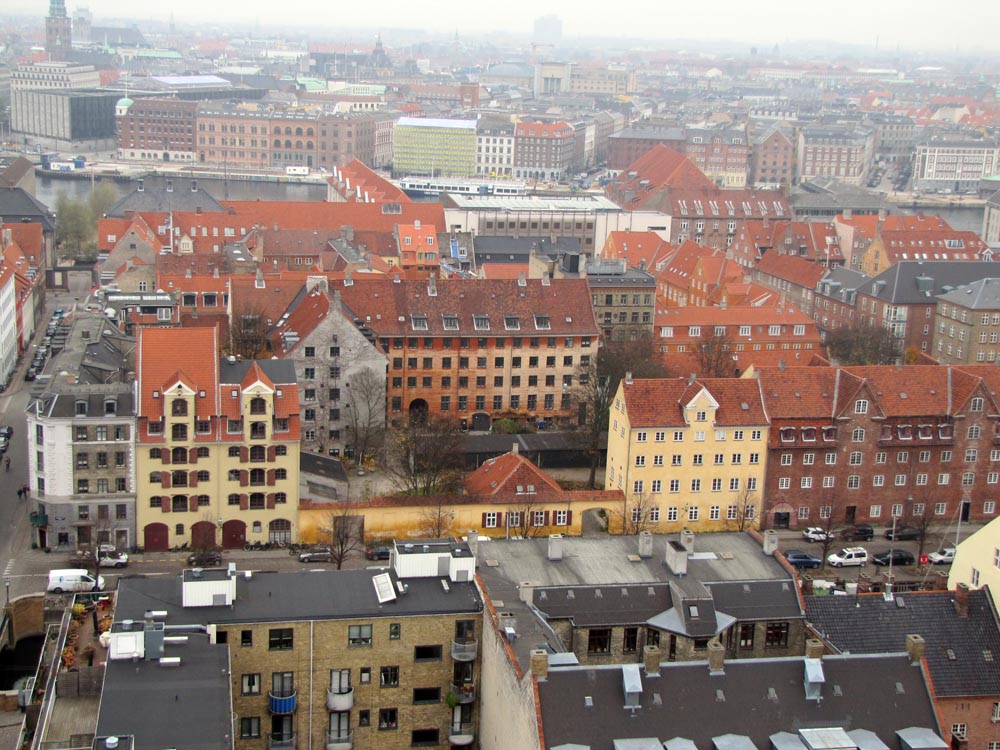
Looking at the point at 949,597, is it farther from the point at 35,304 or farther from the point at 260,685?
the point at 35,304

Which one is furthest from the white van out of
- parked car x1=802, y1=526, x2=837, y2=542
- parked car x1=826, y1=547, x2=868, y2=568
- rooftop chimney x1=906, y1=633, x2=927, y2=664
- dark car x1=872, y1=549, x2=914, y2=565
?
dark car x1=872, y1=549, x2=914, y2=565

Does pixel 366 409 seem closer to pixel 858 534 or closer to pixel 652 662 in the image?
pixel 858 534

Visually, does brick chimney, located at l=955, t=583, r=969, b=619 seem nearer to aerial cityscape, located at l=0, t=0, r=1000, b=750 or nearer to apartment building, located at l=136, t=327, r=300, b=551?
aerial cityscape, located at l=0, t=0, r=1000, b=750

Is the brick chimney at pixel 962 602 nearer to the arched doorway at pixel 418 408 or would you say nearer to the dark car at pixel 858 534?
the dark car at pixel 858 534

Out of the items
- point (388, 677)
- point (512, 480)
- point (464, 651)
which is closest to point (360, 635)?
point (388, 677)

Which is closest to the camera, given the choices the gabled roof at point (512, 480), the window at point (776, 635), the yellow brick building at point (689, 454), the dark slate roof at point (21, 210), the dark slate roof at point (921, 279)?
the window at point (776, 635)

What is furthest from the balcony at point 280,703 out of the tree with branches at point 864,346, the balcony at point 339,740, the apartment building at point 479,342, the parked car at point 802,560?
the tree with branches at point 864,346

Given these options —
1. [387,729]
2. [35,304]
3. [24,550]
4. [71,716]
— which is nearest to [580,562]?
[387,729]
